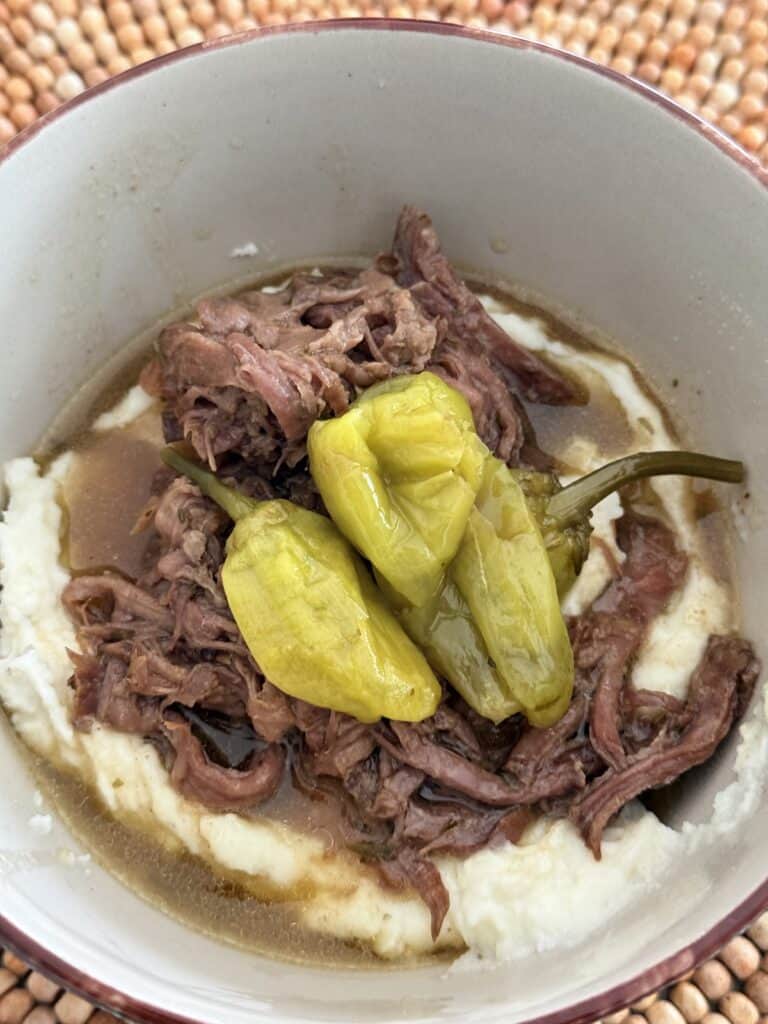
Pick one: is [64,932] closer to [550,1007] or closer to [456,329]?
[550,1007]

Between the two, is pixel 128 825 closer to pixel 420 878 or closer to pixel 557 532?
pixel 420 878

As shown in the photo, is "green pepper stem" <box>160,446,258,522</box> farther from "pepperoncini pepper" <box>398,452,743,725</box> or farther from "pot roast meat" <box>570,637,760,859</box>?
"pot roast meat" <box>570,637,760,859</box>

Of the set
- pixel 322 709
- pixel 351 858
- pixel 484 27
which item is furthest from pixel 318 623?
pixel 484 27


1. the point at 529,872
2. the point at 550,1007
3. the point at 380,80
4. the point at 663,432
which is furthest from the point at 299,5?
the point at 550,1007

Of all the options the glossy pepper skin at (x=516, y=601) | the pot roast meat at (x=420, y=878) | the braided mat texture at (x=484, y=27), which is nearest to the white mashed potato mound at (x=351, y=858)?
the pot roast meat at (x=420, y=878)

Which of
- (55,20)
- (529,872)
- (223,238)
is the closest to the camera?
(529,872)

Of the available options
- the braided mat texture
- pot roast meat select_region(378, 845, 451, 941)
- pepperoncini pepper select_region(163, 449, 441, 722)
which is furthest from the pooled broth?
the braided mat texture

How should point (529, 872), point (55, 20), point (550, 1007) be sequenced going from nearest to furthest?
point (550, 1007), point (529, 872), point (55, 20)
